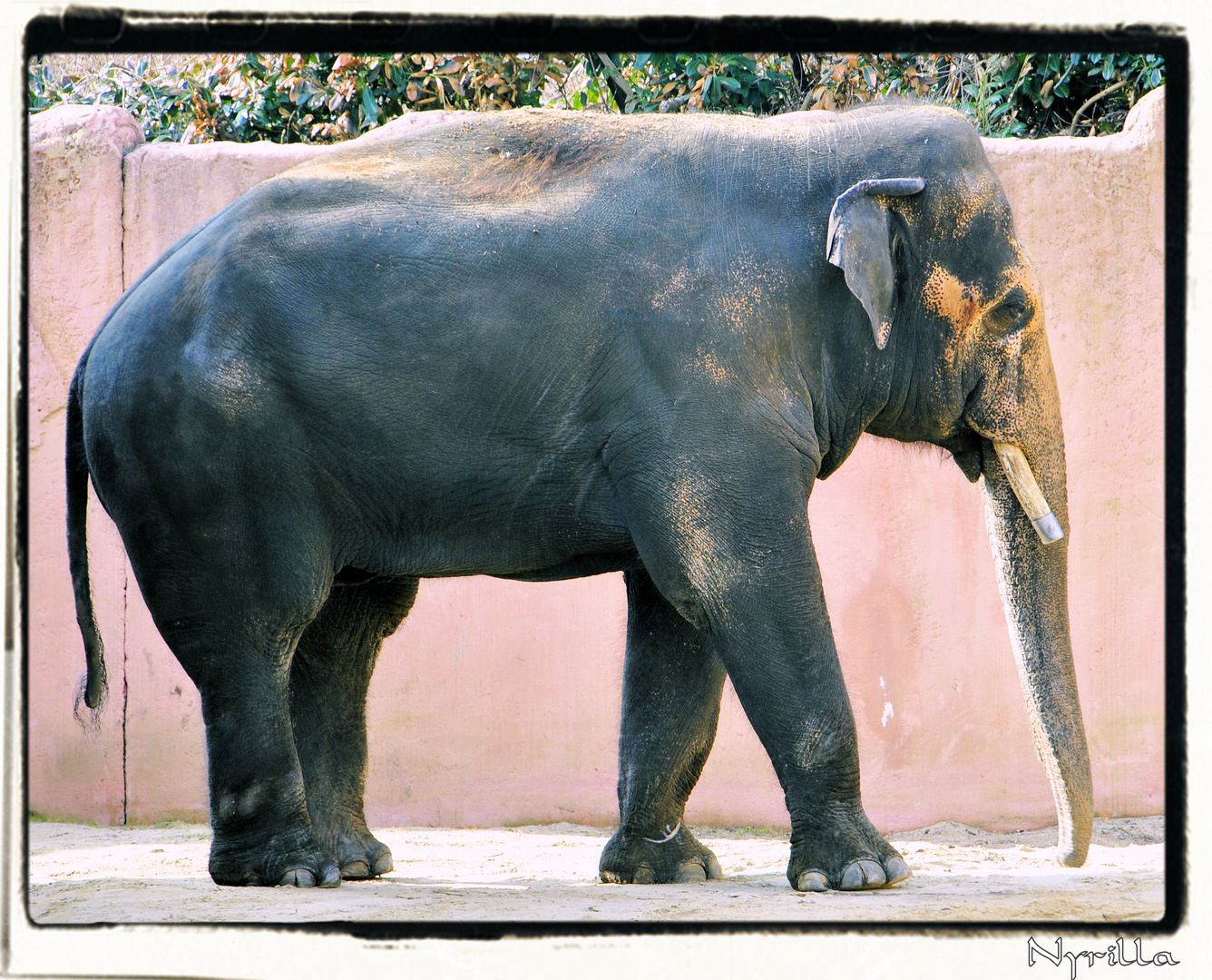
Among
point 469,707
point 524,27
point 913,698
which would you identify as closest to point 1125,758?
point 913,698

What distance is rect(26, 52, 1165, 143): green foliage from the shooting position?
6.80 m

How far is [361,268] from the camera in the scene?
379 centimetres

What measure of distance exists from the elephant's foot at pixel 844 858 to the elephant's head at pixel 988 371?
0.47 m

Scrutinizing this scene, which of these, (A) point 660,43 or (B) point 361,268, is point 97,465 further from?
(A) point 660,43

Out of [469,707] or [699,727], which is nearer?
[699,727]

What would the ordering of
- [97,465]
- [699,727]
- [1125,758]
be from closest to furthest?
[97,465]
[699,727]
[1125,758]

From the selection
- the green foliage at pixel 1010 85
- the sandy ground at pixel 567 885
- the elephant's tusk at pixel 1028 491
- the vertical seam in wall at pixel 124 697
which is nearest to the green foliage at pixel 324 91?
the green foliage at pixel 1010 85

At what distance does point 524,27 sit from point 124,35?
2.12 feet

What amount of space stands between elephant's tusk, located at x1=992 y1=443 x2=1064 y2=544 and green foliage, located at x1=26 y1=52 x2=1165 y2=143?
10.1 ft

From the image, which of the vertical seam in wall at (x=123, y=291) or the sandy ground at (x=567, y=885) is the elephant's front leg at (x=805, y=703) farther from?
the vertical seam in wall at (x=123, y=291)

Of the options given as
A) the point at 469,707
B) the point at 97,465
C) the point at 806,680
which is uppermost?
the point at 97,465

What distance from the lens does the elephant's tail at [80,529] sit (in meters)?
4.01

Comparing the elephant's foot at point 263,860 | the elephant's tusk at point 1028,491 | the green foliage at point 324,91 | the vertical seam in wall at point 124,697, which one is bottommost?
the vertical seam in wall at point 124,697

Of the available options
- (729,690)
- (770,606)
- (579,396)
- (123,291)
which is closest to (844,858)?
(770,606)
